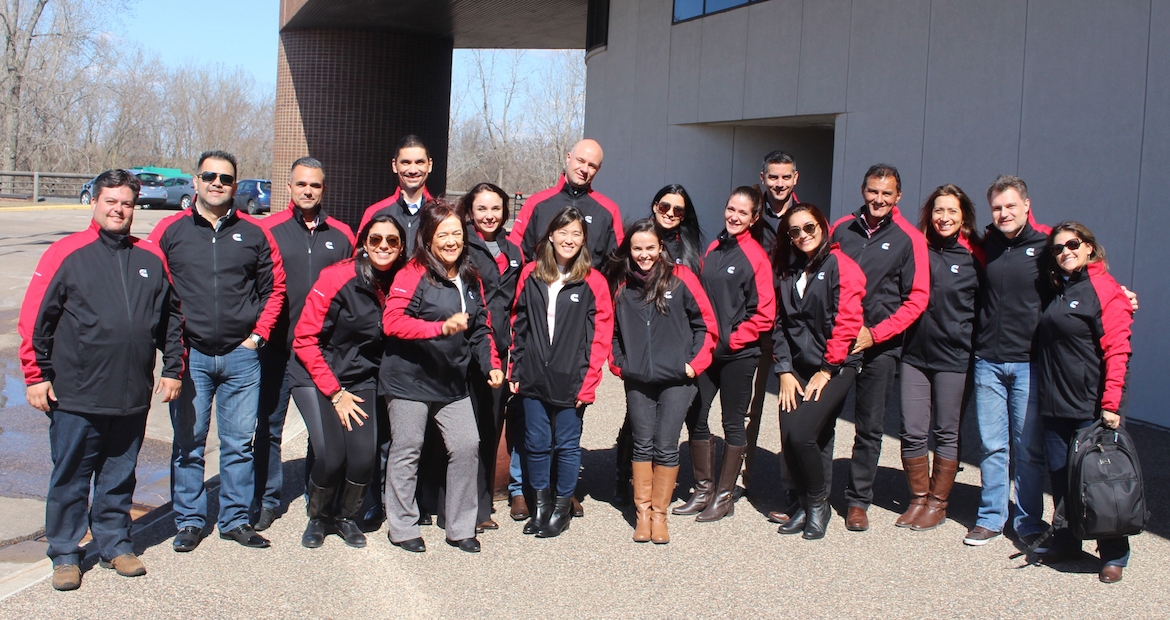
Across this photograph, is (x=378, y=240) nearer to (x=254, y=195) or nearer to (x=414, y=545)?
(x=414, y=545)

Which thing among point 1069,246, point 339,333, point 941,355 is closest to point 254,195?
point 339,333

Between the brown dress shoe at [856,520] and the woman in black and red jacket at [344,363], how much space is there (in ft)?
8.26

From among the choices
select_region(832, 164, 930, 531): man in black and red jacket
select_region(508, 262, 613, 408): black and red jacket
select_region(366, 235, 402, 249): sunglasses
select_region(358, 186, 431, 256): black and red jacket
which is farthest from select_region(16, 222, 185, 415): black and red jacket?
select_region(832, 164, 930, 531): man in black and red jacket

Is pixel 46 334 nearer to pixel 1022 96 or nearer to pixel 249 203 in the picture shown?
pixel 1022 96

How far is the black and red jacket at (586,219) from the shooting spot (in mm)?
5609

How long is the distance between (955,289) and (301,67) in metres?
20.3

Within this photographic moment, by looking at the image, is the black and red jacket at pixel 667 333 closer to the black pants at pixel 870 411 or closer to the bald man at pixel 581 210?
the bald man at pixel 581 210

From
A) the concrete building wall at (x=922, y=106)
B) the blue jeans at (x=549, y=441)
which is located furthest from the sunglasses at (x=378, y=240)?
the concrete building wall at (x=922, y=106)

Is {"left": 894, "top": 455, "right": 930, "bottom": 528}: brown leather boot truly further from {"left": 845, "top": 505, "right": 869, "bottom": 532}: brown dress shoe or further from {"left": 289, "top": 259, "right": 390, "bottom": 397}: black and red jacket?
{"left": 289, "top": 259, "right": 390, "bottom": 397}: black and red jacket

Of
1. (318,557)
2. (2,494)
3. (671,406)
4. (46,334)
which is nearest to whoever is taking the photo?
(46,334)

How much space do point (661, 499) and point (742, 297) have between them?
1140 mm

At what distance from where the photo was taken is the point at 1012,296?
16.1 feet

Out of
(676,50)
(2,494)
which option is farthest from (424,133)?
(2,494)

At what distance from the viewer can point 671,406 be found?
4934 millimetres
